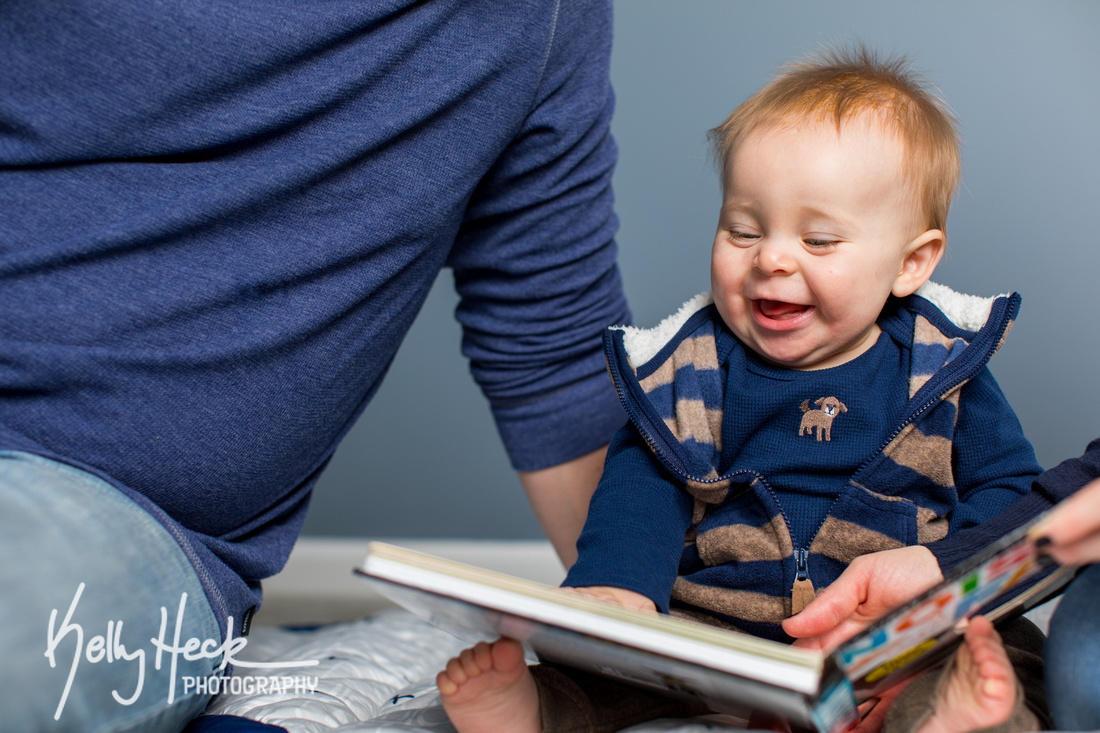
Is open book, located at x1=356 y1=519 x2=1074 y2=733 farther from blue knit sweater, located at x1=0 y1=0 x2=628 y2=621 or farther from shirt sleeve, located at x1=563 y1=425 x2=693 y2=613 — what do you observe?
blue knit sweater, located at x1=0 y1=0 x2=628 y2=621

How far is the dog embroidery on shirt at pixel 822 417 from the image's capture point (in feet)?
2.72

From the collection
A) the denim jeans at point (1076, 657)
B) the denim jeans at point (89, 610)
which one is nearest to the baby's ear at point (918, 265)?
the denim jeans at point (1076, 657)

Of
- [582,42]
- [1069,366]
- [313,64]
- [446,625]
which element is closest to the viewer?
[446,625]

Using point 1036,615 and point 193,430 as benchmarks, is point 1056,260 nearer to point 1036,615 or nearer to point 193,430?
point 1036,615

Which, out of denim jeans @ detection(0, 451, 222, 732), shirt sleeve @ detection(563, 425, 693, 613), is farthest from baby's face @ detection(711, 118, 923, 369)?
denim jeans @ detection(0, 451, 222, 732)

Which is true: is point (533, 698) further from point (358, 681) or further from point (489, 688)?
point (358, 681)

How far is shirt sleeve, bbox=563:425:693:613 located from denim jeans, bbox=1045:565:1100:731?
29cm

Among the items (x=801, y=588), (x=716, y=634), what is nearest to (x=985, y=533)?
(x=801, y=588)

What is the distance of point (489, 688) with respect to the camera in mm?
591

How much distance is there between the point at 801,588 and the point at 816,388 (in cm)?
20

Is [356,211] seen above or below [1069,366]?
above

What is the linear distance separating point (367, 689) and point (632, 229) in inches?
37.3

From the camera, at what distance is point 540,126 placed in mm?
934

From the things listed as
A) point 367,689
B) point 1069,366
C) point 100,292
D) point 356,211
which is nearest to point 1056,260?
point 1069,366
